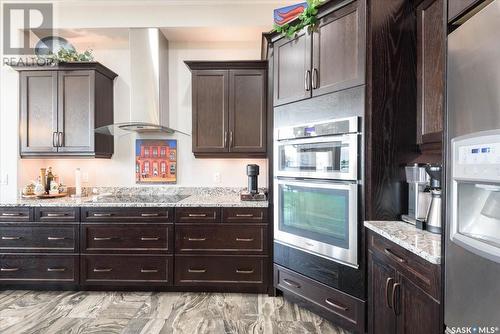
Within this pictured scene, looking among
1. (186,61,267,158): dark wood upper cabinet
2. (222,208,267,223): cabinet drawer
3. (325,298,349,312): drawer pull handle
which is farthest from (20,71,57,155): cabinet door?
(325,298,349,312): drawer pull handle

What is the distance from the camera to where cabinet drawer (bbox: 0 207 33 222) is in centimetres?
279

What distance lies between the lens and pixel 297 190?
236 cm

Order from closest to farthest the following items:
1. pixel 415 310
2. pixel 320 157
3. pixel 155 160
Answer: pixel 415 310, pixel 320 157, pixel 155 160

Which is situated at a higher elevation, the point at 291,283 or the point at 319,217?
the point at 319,217

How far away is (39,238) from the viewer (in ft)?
9.14

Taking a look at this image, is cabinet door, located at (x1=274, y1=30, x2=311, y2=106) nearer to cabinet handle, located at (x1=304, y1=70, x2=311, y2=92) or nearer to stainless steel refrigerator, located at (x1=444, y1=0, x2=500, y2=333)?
cabinet handle, located at (x1=304, y1=70, x2=311, y2=92)

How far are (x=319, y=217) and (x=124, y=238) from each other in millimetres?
1896

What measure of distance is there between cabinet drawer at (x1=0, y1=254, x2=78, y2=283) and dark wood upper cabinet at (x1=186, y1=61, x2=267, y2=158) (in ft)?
5.55

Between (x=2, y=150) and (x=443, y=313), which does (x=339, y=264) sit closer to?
(x=443, y=313)

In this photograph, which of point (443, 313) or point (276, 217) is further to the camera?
point (276, 217)

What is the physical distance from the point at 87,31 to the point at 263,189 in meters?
2.74

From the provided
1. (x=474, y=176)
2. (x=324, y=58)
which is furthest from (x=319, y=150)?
(x=474, y=176)

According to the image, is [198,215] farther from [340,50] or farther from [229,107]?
[340,50]

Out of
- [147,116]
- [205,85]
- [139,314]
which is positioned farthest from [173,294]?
[205,85]
